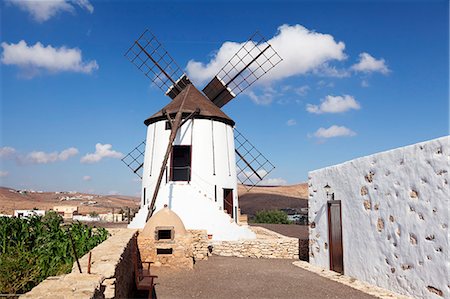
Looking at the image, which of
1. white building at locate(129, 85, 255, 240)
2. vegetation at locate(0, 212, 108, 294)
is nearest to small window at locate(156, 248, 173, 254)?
vegetation at locate(0, 212, 108, 294)

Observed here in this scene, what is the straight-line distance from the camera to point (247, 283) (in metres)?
9.12

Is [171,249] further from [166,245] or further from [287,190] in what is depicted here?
[287,190]

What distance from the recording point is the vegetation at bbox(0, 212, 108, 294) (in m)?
6.50

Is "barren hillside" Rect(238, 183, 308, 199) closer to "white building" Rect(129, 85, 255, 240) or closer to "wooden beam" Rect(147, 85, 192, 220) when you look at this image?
"white building" Rect(129, 85, 255, 240)

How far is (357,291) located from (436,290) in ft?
6.04

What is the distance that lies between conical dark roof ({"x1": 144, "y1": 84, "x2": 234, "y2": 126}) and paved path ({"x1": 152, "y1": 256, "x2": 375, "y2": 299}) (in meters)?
6.98

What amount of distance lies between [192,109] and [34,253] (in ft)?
31.1

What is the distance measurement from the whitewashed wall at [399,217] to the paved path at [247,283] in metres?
0.83

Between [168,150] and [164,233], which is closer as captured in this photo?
[164,233]

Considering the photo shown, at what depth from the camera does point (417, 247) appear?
702 cm

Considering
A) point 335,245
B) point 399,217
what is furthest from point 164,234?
point 399,217

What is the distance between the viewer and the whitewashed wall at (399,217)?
6.54m

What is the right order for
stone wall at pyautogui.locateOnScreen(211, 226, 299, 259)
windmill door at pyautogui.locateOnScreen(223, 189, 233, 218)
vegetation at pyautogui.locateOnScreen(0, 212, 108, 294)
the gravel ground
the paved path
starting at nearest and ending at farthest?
vegetation at pyautogui.locateOnScreen(0, 212, 108, 294) < the paved path < stone wall at pyautogui.locateOnScreen(211, 226, 299, 259) < windmill door at pyautogui.locateOnScreen(223, 189, 233, 218) < the gravel ground

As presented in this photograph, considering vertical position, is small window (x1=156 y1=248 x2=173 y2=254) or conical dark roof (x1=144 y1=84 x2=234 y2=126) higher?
conical dark roof (x1=144 y1=84 x2=234 y2=126)
